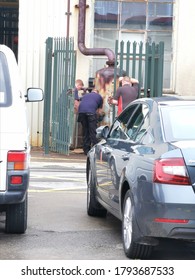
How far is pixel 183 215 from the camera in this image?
7.05 meters

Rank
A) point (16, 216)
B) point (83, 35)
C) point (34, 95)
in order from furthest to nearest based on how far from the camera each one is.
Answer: point (83, 35) → point (34, 95) → point (16, 216)

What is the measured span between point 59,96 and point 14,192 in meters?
11.0

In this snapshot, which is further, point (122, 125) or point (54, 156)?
point (54, 156)

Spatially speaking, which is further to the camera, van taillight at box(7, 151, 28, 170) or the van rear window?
the van rear window

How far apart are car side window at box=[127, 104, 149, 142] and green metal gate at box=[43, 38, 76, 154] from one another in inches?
361

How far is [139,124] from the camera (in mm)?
8555

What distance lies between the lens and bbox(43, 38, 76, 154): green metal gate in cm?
1833

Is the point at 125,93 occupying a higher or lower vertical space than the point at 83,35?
lower

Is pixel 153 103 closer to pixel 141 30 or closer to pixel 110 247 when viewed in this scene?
pixel 110 247

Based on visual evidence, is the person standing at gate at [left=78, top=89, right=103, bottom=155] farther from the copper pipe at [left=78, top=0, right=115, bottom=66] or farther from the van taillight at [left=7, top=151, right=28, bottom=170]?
the van taillight at [left=7, top=151, right=28, bottom=170]

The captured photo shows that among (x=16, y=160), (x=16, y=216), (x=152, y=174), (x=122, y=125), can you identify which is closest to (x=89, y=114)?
(x=122, y=125)

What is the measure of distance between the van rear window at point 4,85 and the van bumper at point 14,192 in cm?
79

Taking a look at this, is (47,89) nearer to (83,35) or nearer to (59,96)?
(59,96)

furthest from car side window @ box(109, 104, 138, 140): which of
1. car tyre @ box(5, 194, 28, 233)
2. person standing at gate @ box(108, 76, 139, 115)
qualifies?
person standing at gate @ box(108, 76, 139, 115)
